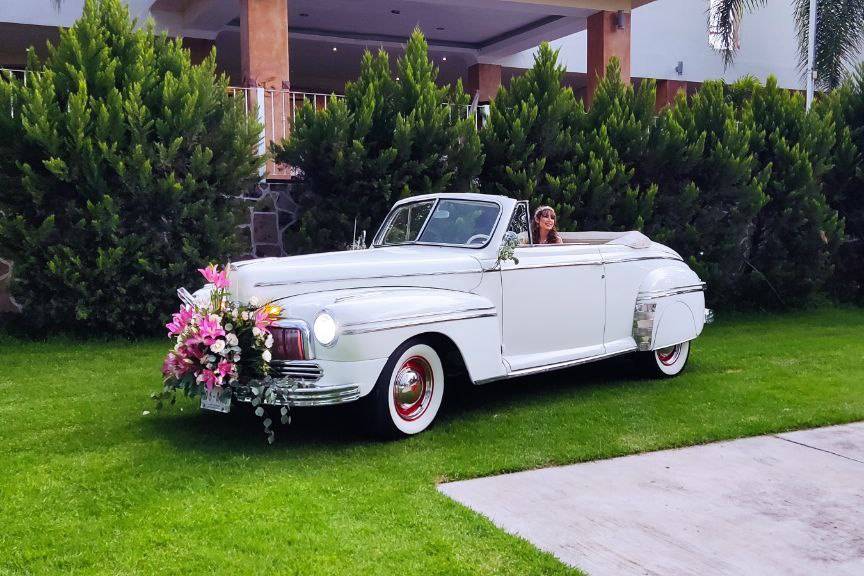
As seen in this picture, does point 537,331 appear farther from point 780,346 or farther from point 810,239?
point 810,239

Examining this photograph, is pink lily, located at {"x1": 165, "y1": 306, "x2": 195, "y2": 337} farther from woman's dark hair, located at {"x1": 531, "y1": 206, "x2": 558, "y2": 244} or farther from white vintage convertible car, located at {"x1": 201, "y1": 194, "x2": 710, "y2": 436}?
woman's dark hair, located at {"x1": 531, "y1": 206, "x2": 558, "y2": 244}

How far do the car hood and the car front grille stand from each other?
447mm

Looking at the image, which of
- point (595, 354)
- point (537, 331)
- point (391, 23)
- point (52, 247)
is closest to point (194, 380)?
point (537, 331)

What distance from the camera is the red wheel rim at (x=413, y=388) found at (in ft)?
18.0

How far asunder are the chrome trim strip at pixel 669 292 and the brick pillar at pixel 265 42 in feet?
24.3

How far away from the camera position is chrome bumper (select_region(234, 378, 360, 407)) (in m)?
5.02

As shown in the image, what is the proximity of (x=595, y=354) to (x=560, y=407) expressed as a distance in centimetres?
59

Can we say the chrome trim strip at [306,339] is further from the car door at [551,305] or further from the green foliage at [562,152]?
the green foliage at [562,152]

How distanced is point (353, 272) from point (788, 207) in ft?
26.7

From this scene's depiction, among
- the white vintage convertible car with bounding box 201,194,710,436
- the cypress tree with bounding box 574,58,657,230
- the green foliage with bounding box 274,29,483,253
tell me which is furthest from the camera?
the cypress tree with bounding box 574,58,657,230

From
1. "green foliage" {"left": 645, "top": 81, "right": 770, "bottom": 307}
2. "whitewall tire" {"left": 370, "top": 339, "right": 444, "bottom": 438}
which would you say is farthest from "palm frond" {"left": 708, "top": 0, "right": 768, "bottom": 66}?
"whitewall tire" {"left": 370, "top": 339, "right": 444, "bottom": 438}

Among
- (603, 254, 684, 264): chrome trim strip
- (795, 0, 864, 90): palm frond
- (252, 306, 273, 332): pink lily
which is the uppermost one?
(795, 0, 864, 90): palm frond

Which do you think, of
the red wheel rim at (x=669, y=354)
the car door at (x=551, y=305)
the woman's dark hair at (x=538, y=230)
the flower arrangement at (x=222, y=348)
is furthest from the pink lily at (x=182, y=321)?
the red wheel rim at (x=669, y=354)

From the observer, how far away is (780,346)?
9242mm
